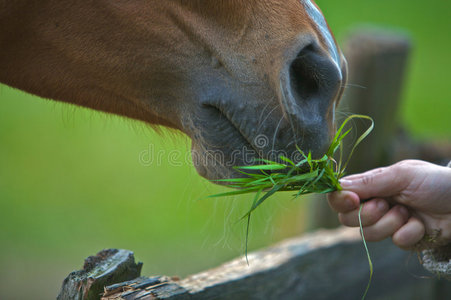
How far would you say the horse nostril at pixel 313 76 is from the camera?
1.52 metres

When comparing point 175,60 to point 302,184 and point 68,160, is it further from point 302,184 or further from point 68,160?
point 68,160

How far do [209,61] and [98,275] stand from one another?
799 millimetres

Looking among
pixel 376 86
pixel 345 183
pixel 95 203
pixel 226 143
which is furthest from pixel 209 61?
pixel 95 203

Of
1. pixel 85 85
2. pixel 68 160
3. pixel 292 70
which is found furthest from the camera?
pixel 68 160

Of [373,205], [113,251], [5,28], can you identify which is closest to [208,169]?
[113,251]

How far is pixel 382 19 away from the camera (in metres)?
10.3

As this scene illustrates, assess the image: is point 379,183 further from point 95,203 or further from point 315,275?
point 95,203

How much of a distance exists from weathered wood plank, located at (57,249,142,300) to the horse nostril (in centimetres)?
81

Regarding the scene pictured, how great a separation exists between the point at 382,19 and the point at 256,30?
380 inches

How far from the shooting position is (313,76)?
1544 millimetres

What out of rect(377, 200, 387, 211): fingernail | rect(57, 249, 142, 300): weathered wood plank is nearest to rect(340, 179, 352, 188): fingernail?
rect(377, 200, 387, 211): fingernail

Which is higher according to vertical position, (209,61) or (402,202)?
(209,61)

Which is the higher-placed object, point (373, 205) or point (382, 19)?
point (382, 19)

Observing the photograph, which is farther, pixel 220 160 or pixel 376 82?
pixel 376 82
